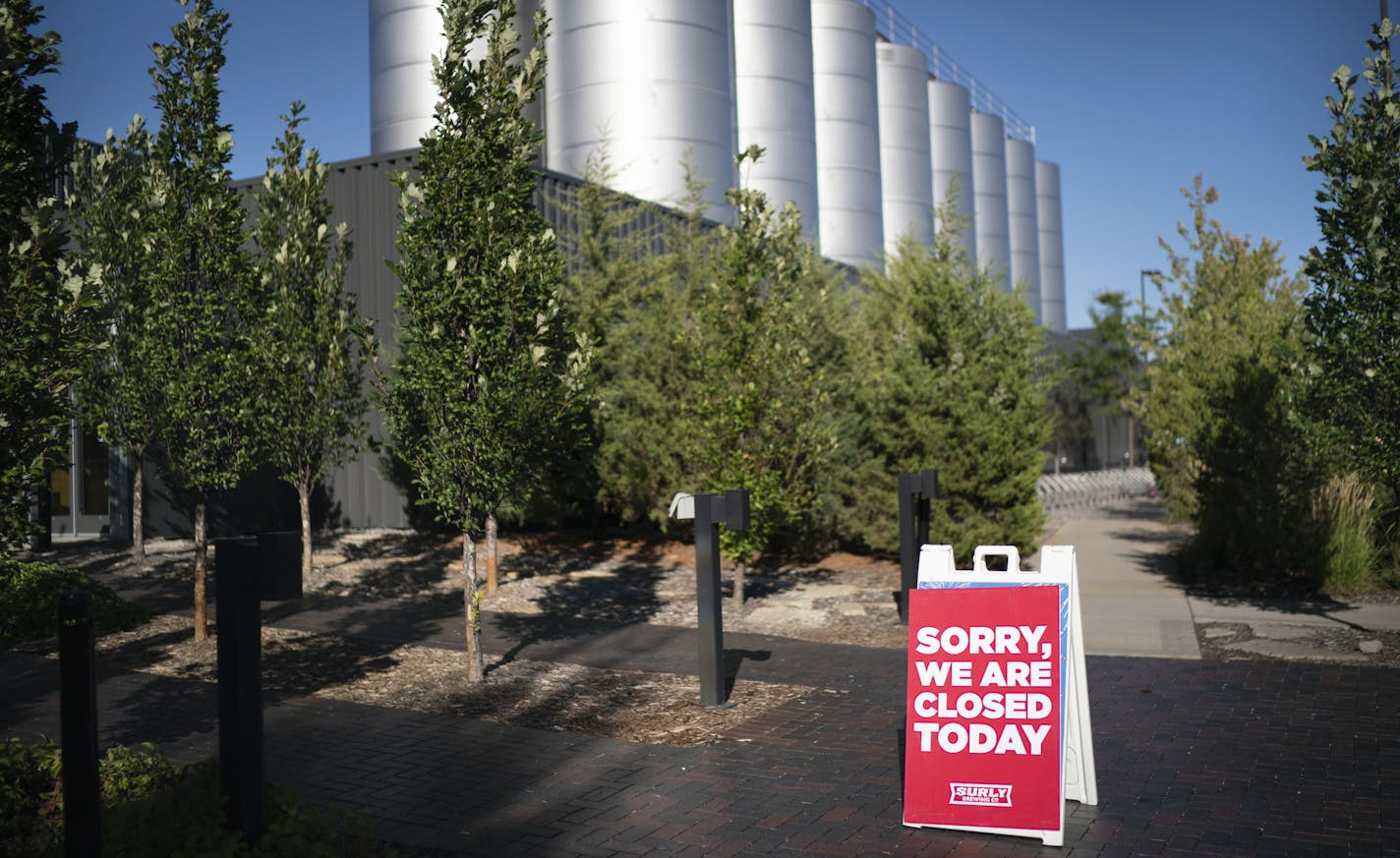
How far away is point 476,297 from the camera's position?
8.54 meters

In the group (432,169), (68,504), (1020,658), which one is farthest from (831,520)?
(68,504)

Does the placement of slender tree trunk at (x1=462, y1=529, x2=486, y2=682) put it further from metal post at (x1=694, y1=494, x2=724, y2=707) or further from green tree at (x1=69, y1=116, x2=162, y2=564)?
green tree at (x1=69, y1=116, x2=162, y2=564)

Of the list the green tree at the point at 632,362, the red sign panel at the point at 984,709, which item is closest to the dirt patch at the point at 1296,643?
the red sign panel at the point at 984,709

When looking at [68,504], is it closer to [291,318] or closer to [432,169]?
[291,318]

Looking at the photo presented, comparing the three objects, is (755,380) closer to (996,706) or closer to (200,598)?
(200,598)

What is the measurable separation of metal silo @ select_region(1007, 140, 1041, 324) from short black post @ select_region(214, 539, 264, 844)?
61.3m

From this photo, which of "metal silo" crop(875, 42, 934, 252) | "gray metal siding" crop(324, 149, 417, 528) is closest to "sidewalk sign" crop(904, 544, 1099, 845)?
"gray metal siding" crop(324, 149, 417, 528)

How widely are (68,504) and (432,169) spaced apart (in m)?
15.2

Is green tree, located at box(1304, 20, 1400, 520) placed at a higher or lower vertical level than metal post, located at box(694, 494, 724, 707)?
higher

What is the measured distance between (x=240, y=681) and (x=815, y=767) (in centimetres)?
336

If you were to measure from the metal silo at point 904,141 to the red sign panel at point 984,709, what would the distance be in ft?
145

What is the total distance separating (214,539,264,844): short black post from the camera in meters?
4.39

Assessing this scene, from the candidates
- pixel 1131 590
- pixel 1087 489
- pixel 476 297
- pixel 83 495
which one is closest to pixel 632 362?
pixel 1131 590

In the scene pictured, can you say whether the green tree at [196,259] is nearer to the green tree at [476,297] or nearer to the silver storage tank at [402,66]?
the green tree at [476,297]
